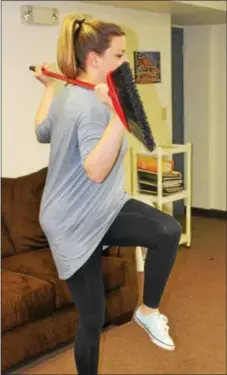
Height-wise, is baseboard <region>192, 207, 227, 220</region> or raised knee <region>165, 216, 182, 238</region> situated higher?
raised knee <region>165, 216, 182, 238</region>

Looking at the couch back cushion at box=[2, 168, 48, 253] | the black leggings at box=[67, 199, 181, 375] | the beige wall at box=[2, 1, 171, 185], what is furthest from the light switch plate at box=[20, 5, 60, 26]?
the black leggings at box=[67, 199, 181, 375]

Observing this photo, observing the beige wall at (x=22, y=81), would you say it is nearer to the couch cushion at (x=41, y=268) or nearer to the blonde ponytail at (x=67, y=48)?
the couch cushion at (x=41, y=268)

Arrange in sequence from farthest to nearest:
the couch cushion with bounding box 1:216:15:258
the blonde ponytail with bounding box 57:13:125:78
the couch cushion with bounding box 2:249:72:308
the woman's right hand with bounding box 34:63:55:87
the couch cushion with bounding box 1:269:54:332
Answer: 1. the couch cushion with bounding box 1:216:15:258
2. the couch cushion with bounding box 2:249:72:308
3. the couch cushion with bounding box 1:269:54:332
4. the woman's right hand with bounding box 34:63:55:87
5. the blonde ponytail with bounding box 57:13:125:78

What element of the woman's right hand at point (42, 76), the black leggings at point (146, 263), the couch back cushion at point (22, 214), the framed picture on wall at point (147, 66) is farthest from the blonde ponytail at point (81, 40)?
the framed picture on wall at point (147, 66)

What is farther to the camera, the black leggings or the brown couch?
the brown couch

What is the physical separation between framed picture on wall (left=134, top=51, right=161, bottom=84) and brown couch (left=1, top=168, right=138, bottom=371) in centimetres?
127

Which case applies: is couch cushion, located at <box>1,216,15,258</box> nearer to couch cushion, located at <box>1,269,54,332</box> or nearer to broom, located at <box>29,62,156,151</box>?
couch cushion, located at <box>1,269,54,332</box>

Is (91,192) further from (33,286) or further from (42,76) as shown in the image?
(33,286)

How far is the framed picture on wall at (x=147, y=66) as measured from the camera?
4.02 meters

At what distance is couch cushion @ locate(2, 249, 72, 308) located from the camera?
2574mm

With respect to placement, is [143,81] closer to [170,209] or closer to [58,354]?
[170,209]

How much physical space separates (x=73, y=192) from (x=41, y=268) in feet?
4.41

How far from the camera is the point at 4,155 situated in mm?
3297

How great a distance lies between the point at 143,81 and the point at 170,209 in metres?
0.93
